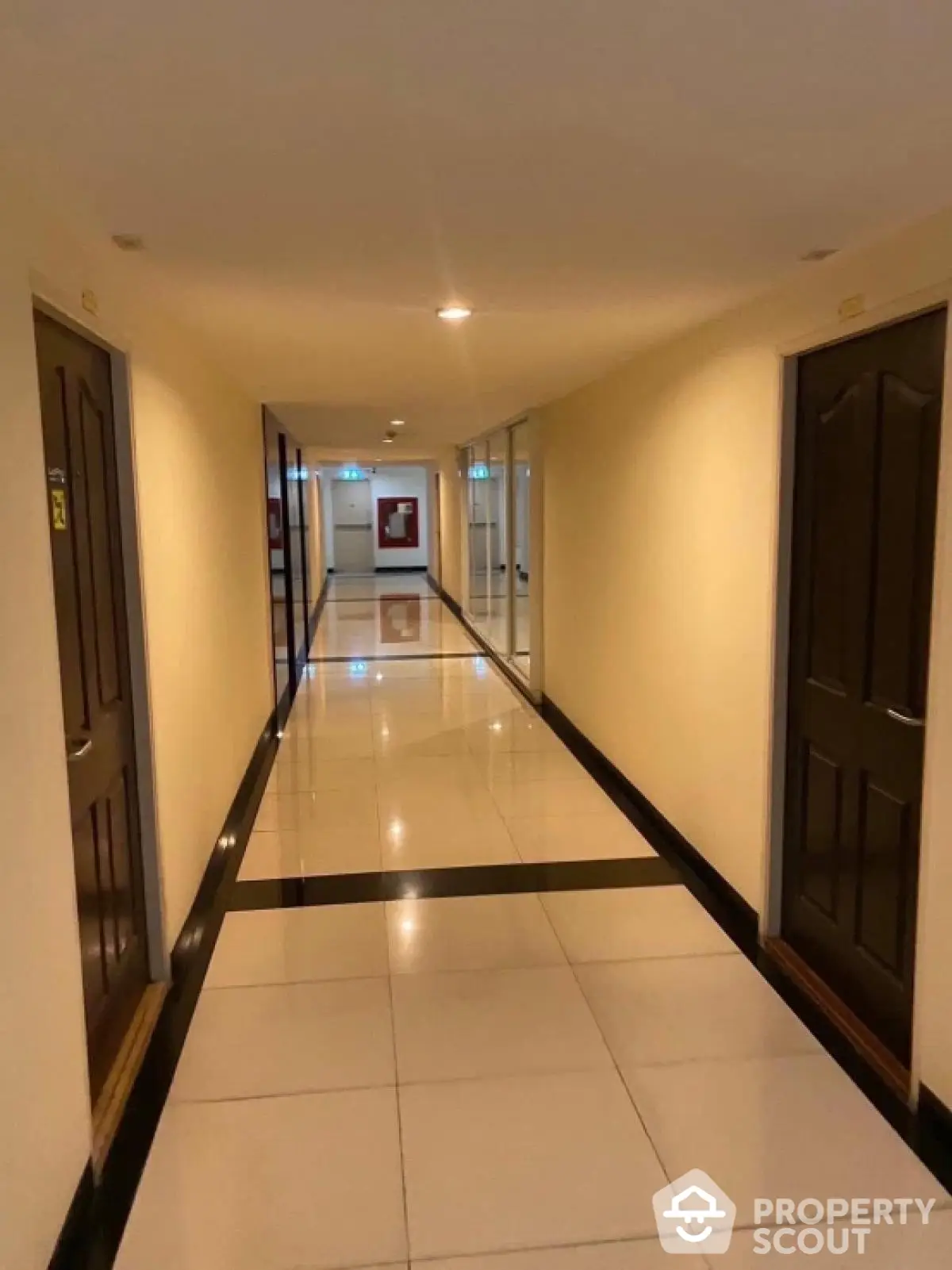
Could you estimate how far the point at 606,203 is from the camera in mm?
2293

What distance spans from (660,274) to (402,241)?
907 mm

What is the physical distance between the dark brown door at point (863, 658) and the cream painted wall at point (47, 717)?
2.21 meters

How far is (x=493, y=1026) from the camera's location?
2.98 metres

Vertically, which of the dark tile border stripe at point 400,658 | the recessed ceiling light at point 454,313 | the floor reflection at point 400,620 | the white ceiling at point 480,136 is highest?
the recessed ceiling light at point 454,313

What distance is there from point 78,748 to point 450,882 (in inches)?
79.0

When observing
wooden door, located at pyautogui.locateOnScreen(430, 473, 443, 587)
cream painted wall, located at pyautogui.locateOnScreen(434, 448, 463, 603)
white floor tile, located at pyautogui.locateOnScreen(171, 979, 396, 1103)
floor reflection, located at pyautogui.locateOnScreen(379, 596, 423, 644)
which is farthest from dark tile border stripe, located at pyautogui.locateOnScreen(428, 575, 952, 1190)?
wooden door, located at pyautogui.locateOnScreen(430, 473, 443, 587)

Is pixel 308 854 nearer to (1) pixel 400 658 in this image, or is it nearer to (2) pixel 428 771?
(2) pixel 428 771

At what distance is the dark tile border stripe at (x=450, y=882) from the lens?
3.94 metres

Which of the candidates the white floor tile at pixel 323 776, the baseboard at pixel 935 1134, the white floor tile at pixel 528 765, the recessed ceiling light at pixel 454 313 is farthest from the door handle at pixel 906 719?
the white floor tile at pixel 323 776

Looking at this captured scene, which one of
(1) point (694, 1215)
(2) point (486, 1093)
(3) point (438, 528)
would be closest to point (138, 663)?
(2) point (486, 1093)

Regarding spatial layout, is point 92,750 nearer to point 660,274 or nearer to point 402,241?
point 402,241

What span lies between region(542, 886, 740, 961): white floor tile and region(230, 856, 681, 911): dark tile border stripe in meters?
0.11

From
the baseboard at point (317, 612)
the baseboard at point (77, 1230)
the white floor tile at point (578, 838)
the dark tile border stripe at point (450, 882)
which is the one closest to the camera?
the baseboard at point (77, 1230)

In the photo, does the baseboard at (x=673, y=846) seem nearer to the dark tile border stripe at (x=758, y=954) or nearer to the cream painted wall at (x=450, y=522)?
the dark tile border stripe at (x=758, y=954)
